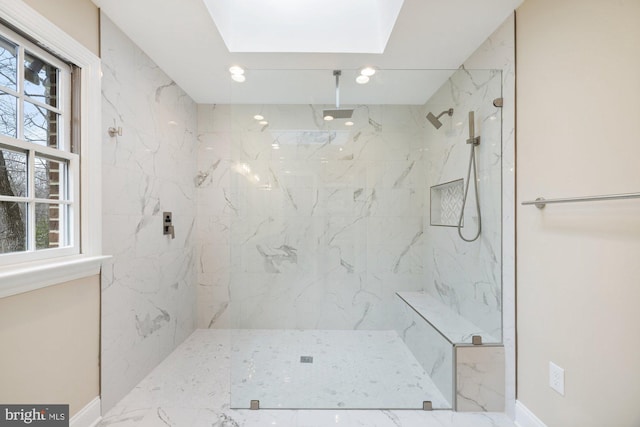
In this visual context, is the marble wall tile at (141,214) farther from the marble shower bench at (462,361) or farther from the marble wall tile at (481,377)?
the marble wall tile at (481,377)

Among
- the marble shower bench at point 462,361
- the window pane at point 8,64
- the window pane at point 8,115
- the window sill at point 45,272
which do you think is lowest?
the marble shower bench at point 462,361

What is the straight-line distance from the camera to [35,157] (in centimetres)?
137

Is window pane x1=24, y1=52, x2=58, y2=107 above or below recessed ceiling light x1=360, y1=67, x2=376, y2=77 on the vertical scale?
below

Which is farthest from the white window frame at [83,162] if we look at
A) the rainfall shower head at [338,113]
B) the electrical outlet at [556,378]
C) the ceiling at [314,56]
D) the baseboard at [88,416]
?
the electrical outlet at [556,378]

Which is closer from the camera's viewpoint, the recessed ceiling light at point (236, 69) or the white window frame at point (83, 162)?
→ the white window frame at point (83, 162)

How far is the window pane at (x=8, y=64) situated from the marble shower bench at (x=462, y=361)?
250 centimetres

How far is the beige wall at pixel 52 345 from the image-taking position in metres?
1.18

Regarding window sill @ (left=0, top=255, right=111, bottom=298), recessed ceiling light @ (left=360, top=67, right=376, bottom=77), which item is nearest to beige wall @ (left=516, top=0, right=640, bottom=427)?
recessed ceiling light @ (left=360, top=67, right=376, bottom=77)

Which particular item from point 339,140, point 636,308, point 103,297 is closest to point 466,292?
point 636,308

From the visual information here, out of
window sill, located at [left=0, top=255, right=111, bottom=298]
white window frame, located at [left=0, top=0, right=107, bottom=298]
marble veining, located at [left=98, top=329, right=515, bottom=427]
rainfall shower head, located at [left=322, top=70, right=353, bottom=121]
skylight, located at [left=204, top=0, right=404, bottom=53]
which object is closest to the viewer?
window sill, located at [left=0, top=255, right=111, bottom=298]

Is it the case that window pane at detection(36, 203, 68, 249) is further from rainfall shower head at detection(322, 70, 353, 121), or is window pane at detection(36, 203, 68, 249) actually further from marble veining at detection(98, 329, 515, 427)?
rainfall shower head at detection(322, 70, 353, 121)

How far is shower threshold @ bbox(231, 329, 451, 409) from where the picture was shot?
1.78 m

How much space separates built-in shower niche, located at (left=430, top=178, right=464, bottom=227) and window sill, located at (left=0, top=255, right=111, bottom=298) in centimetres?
207

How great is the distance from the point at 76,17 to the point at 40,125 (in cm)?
58
